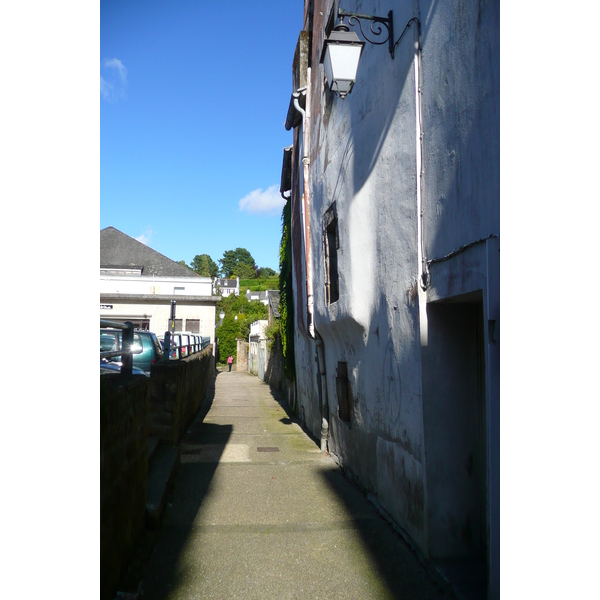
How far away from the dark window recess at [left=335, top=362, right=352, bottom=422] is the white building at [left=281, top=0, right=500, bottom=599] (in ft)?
0.07

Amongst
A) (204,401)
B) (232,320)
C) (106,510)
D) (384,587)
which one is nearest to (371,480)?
(384,587)

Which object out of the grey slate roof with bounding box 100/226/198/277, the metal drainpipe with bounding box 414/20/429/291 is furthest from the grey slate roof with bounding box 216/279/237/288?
the metal drainpipe with bounding box 414/20/429/291

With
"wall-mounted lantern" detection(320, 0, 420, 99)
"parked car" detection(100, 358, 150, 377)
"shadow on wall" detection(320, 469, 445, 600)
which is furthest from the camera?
"parked car" detection(100, 358, 150, 377)

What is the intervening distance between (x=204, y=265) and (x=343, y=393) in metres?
111

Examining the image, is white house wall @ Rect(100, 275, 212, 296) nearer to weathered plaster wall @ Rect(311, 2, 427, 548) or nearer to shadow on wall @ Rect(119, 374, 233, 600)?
shadow on wall @ Rect(119, 374, 233, 600)

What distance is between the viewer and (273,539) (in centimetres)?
498

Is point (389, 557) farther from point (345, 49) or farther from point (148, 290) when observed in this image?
point (148, 290)

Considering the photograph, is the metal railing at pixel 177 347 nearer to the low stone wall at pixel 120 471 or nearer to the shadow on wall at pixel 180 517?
the shadow on wall at pixel 180 517

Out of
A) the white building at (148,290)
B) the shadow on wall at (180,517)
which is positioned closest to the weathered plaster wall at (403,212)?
the shadow on wall at (180,517)

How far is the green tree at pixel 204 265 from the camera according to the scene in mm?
116188

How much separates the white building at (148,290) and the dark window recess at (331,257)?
63.3ft

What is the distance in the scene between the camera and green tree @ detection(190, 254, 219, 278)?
116188 millimetres

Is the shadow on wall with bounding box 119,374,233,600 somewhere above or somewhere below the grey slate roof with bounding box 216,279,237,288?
below
